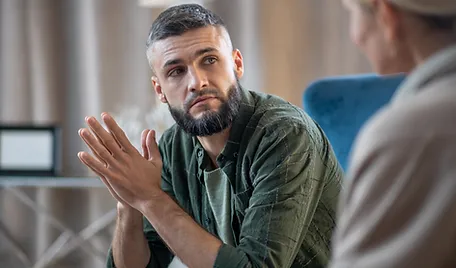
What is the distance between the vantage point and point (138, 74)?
3.02 meters

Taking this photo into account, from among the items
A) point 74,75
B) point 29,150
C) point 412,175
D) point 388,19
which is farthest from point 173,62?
point 74,75

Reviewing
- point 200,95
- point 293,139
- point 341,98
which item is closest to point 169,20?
point 200,95

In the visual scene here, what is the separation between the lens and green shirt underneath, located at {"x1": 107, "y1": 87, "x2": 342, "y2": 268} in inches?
48.8

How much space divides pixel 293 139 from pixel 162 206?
0.26 m

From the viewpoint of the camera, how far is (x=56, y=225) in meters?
3.09

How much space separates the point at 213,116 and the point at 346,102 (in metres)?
0.56

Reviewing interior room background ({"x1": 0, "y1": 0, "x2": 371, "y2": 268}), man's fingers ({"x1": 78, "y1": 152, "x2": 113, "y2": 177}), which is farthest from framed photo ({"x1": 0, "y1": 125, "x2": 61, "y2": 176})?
man's fingers ({"x1": 78, "y1": 152, "x2": 113, "y2": 177})

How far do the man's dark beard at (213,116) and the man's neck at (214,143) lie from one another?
32mm

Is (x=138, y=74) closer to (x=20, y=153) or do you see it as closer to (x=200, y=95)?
(x=20, y=153)

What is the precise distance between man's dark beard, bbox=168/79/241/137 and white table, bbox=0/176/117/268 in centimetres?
134

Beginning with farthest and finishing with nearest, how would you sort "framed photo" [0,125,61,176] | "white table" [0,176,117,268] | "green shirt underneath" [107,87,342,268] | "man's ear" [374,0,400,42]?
"framed photo" [0,125,61,176]
"white table" [0,176,117,268]
"green shirt underneath" [107,87,342,268]
"man's ear" [374,0,400,42]

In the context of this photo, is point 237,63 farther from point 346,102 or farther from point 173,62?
point 346,102

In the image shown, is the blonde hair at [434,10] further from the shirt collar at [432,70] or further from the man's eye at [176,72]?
the man's eye at [176,72]

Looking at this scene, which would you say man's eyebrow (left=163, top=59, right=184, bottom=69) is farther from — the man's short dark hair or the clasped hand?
the clasped hand
